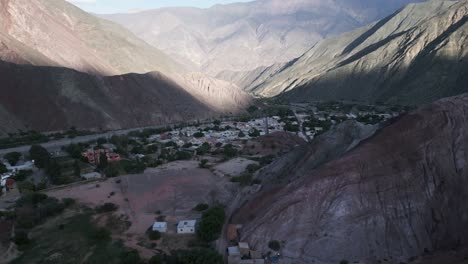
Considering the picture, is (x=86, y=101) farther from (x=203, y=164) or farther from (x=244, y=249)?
(x=244, y=249)

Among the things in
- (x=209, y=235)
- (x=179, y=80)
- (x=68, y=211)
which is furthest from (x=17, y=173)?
(x=179, y=80)

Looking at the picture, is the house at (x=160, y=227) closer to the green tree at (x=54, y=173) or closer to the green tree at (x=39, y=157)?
the green tree at (x=54, y=173)

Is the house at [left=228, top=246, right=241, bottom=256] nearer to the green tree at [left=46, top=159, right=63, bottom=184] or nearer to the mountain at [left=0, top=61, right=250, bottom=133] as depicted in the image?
the green tree at [left=46, top=159, right=63, bottom=184]

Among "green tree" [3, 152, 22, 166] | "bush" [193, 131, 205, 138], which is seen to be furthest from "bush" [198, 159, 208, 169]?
"green tree" [3, 152, 22, 166]

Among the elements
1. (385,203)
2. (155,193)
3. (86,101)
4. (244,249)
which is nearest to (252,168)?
(155,193)

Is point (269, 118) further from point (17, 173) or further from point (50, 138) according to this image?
point (17, 173)

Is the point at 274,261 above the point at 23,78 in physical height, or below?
below
